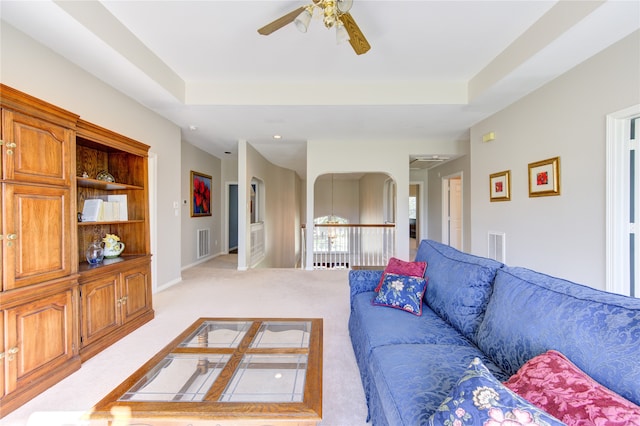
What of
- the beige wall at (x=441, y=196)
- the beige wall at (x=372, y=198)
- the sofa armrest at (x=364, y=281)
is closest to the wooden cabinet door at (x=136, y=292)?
the sofa armrest at (x=364, y=281)

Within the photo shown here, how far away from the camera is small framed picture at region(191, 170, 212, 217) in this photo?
590cm

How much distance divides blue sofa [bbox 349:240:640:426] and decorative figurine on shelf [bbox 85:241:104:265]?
7.99ft

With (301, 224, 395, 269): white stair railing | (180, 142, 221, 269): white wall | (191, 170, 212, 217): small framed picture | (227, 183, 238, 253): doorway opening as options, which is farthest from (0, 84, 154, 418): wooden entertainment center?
(227, 183, 238, 253): doorway opening

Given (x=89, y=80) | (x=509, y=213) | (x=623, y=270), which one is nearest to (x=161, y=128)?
(x=89, y=80)

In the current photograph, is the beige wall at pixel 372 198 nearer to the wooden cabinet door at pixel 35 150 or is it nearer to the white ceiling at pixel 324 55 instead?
the white ceiling at pixel 324 55

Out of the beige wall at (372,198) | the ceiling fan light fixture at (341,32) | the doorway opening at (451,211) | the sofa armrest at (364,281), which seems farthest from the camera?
the beige wall at (372,198)

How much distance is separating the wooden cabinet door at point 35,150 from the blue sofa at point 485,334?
2387mm

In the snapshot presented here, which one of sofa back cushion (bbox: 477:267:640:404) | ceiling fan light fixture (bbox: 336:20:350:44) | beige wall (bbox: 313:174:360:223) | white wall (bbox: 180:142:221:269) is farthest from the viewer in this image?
beige wall (bbox: 313:174:360:223)

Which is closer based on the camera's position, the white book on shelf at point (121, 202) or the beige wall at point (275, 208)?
the white book on shelf at point (121, 202)

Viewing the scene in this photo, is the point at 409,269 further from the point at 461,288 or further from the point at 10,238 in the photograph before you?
the point at 10,238

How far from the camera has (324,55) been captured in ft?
9.61

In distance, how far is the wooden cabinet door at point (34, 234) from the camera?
5.46 ft

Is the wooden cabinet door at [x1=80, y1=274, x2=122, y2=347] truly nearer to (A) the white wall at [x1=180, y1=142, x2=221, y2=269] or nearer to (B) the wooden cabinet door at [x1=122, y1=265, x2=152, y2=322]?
(B) the wooden cabinet door at [x1=122, y1=265, x2=152, y2=322]

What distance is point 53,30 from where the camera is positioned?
2.11 metres
